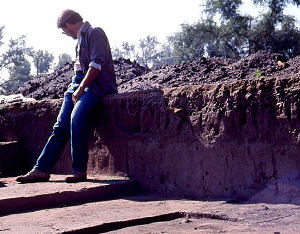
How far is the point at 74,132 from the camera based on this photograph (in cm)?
384

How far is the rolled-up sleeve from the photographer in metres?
3.94

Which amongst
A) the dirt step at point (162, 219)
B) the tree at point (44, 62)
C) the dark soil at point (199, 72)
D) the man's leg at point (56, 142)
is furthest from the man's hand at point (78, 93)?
the tree at point (44, 62)

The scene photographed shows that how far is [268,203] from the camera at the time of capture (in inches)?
112

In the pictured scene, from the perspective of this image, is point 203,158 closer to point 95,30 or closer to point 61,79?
point 95,30

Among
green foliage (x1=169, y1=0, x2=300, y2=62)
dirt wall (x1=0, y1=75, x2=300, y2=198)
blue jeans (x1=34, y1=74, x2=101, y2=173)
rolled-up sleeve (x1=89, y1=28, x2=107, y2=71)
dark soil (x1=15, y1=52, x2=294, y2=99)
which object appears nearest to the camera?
dirt wall (x1=0, y1=75, x2=300, y2=198)

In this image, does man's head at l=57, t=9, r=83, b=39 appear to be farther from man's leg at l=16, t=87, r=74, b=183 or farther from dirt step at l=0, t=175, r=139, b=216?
dirt step at l=0, t=175, r=139, b=216

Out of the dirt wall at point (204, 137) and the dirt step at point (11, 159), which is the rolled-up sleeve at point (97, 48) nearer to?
the dirt wall at point (204, 137)

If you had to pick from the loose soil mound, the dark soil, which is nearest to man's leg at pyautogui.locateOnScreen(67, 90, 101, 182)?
the dark soil

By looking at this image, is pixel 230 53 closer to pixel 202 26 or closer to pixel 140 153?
pixel 202 26

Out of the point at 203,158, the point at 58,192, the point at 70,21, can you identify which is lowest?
the point at 58,192

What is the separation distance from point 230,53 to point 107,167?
25509mm

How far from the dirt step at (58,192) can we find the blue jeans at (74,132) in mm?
175

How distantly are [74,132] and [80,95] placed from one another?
0.33 metres

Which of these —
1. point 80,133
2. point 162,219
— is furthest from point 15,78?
point 162,219
